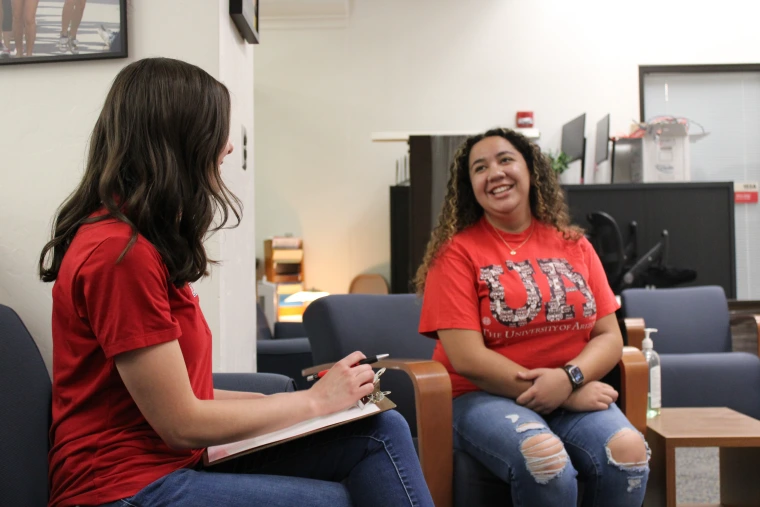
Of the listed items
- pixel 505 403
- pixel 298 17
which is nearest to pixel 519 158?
pixel 505 403

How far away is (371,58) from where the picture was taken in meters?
6.43

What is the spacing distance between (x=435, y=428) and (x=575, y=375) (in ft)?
1.30

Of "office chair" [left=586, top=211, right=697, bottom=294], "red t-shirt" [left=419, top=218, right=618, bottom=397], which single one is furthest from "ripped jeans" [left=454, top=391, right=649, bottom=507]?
"office chair" [left=586, top=211, right=697, bottom=294]

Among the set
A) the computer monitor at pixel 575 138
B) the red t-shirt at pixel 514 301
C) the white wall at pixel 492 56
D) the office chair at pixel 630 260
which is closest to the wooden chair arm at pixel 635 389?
the red t-shirt at pixel 514 301

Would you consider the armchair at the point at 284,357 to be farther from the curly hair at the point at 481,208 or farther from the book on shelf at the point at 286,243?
the book on shelf at the point at 286,243

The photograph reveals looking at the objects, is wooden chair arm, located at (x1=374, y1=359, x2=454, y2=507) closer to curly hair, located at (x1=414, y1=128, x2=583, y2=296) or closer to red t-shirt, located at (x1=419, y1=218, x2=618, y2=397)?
red t-shirt, located at (x1=419, y1=218, x2=618, y2=397)

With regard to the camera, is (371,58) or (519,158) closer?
(519,158)

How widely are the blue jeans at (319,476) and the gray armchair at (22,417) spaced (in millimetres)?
205

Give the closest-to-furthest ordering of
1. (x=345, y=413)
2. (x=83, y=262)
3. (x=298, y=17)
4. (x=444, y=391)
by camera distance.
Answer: (x=83, y=262) < (x=345, y=413) < (x=444, y=391) < (x=298, y=17)

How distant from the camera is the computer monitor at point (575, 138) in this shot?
19.0ft

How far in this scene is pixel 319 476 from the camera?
1.16m

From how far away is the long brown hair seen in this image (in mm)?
1007

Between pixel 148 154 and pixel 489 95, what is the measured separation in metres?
5.75

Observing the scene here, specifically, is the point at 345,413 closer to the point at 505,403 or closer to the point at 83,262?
the point at 83,262
